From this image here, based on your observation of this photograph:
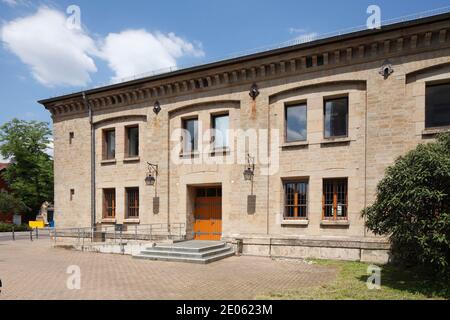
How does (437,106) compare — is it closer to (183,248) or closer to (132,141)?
(183,248)

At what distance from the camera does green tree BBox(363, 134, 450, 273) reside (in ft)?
27.1

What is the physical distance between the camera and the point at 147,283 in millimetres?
9375

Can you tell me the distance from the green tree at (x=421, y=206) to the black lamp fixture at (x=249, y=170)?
6789 millimetres

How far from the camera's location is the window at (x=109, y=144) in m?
20.2

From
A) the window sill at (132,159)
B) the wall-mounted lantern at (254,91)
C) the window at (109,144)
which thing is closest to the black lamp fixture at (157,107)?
the window sill at (132,159)

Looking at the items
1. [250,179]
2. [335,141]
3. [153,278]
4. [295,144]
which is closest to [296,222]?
[250,179]

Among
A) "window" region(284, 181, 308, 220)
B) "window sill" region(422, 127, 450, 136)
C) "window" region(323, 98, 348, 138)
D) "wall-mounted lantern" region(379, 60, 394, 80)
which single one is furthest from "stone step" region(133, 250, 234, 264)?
"wall-mounted lantern" region(379, 60, 394, 80)

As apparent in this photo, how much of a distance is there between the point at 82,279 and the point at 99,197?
10.5 metres

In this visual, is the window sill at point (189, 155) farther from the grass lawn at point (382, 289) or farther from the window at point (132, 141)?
the grass lawn at point (382, 289)

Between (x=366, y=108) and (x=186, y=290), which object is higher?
(x=366, y=108)

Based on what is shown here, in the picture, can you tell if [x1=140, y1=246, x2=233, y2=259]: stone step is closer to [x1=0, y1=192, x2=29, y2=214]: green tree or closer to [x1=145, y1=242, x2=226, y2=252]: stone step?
[x1=145, y1=242, x2=226, y2=252]: stone step

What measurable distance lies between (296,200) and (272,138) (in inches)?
117
